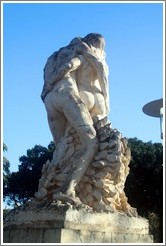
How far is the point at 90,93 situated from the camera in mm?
8180

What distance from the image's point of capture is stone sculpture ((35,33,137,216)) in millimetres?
7227

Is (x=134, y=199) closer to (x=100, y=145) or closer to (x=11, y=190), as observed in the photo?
(x=11, y=190)

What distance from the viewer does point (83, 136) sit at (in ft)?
24.6

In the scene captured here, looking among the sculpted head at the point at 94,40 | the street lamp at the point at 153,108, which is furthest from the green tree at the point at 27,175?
the sculpted head at the point at 94,40

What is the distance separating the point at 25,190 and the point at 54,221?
90.3 feet

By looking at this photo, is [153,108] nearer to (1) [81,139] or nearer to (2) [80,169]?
(1) [81,139]

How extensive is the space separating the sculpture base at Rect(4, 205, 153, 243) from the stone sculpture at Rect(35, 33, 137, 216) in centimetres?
25

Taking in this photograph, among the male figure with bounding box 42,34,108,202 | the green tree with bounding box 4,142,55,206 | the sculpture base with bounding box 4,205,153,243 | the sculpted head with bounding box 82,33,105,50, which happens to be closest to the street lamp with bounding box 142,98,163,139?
the sculpted head with bounding box 82,33,105,50

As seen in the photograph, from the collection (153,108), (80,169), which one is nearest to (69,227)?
(80,169)

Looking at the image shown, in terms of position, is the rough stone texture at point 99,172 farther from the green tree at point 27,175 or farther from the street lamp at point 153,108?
the green tree at point 27,175

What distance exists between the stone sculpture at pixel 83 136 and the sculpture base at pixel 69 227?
0.25 meters

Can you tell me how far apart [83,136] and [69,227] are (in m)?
1.77

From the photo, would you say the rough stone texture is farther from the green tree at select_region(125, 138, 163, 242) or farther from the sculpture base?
the green tree at select_region(125, 138, 163, 242)

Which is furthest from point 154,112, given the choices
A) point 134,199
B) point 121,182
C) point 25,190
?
point 25,190
